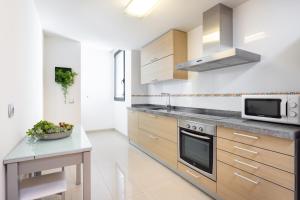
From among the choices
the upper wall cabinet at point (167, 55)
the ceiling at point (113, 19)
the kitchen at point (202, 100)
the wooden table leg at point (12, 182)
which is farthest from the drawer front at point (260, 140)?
the wooden table leg at point (12, 182)

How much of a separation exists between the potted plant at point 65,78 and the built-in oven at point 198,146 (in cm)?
290

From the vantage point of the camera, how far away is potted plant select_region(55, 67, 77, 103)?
379 cm

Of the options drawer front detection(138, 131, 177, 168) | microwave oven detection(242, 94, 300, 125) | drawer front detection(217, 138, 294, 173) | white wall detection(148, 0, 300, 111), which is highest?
white wall detection(148, 0, 300, 111)

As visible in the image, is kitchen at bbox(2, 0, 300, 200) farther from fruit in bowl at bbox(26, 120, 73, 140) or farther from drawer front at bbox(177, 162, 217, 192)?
fruit in bowl at bbox(26, 120, 73, 140)

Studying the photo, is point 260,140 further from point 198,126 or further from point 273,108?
point 198,126

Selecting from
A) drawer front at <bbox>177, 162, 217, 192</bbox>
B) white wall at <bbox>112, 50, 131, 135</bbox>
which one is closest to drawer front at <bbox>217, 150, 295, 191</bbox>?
drawer front at <bbox>177, 162, 217, 192</bbox>

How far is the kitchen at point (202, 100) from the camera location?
1.42 m

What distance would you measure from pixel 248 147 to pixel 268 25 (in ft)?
4.51

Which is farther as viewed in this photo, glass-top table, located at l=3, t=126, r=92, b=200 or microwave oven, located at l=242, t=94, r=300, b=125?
microwave oven, located at l=242, t=94, r=300, b=125

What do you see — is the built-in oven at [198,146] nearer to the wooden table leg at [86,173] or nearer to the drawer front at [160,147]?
the drawer front at [160,147]

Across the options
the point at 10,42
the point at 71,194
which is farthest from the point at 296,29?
the point at 71,194

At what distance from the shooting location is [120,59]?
5.25 m

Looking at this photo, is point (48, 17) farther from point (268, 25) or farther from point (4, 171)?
point (268, 25)

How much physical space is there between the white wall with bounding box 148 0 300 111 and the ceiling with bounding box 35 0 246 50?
335 mm
